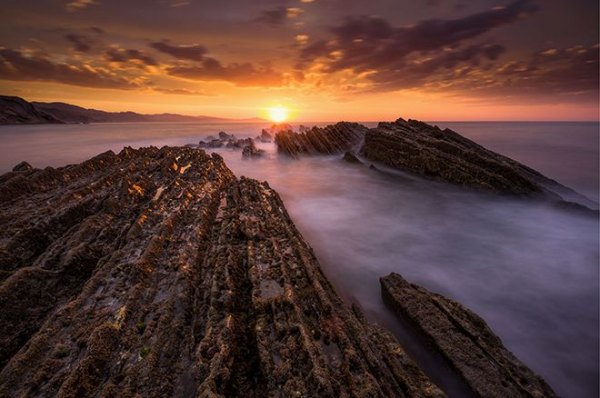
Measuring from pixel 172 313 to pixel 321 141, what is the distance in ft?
77.5

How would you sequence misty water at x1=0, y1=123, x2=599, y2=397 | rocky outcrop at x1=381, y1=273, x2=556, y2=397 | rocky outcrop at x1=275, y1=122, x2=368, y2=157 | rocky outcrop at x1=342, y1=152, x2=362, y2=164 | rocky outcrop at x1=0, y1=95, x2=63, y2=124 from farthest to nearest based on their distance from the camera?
1. rocky outcrop at x1=0, y1=95, x2=63, y2=124
2. rocky outcrop at x1=275, y1=122, x2=368, y2=157
3. rocky outcrop at x1=342, y1=152, x2=362, y2=164
4. misty water at x1=0, y1=123, x2=599, y2=397
5. rocky outcrop at x1=381, y1=273, x2=556, y2=397

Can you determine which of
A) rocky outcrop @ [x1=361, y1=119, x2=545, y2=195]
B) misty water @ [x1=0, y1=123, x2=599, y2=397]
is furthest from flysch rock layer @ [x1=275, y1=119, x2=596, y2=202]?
misty water @ [x1=0, y1=123, x2=599, y2=397]

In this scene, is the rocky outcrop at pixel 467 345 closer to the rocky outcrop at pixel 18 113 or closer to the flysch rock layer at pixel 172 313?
the flysch rock layer at pixel 172 313

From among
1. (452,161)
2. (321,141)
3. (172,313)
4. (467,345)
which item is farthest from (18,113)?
(467,345)

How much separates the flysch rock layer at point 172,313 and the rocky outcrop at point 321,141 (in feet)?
62.9

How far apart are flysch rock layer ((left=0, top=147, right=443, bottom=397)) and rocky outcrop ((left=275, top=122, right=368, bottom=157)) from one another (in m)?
19.2

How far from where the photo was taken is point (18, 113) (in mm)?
100625

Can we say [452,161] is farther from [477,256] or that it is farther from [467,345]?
[467,345]

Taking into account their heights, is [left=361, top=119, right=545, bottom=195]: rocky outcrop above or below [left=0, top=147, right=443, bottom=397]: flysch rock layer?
above

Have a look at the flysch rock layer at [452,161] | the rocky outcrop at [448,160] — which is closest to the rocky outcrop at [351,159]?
the flysch rock layer at [452,161]

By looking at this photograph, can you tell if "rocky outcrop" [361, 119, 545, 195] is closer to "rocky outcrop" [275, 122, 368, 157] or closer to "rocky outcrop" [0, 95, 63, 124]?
"rocky outcrop" [275, 122, 368, 157]

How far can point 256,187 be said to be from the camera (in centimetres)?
927

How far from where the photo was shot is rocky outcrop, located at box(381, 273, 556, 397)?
394 centimetres

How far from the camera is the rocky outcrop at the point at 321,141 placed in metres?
25.3
